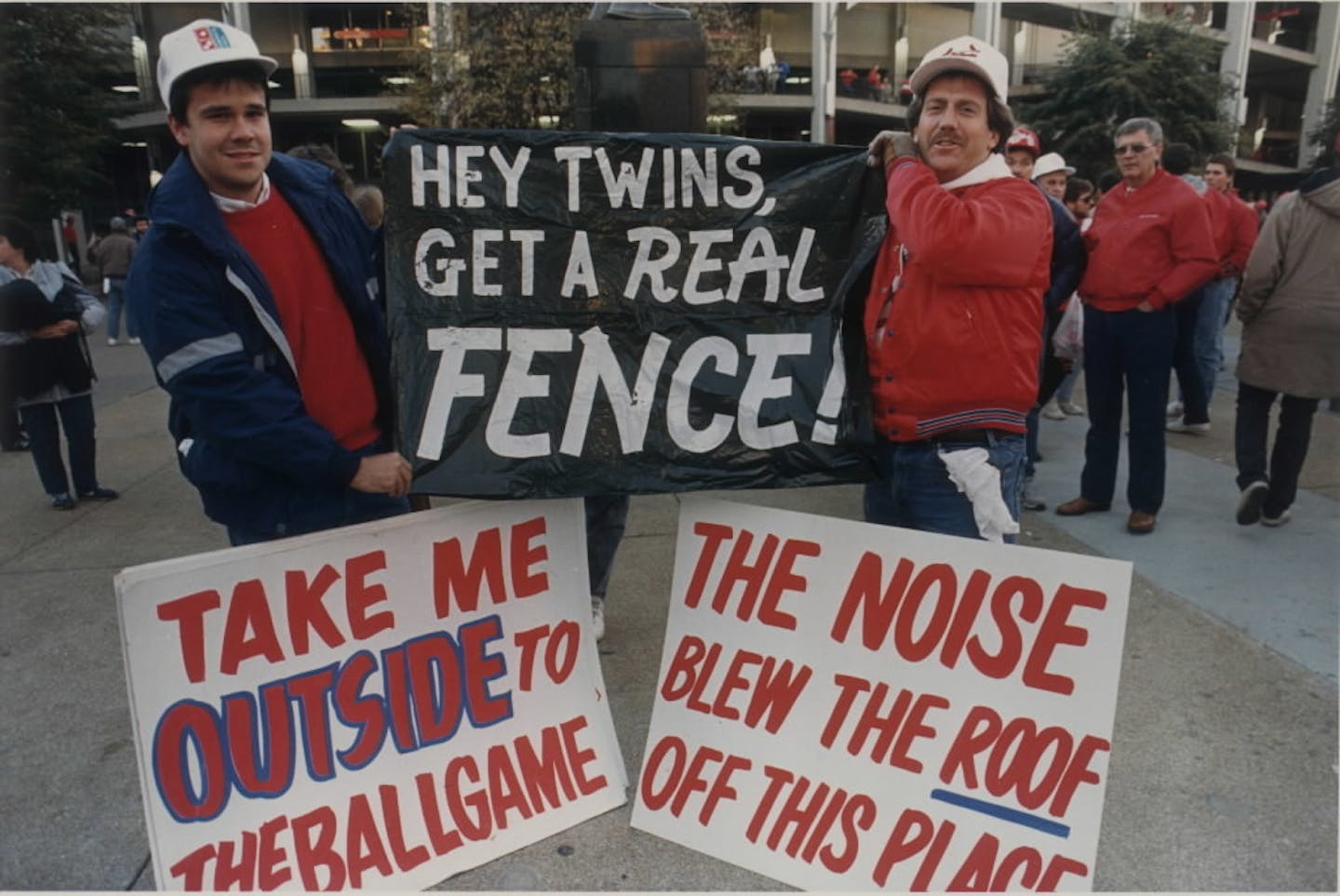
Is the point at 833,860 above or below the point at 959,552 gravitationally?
below

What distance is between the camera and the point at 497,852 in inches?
95.4

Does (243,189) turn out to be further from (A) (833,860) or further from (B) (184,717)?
(A) (833,860)

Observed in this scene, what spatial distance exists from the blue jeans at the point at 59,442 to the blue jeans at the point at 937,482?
5.03m

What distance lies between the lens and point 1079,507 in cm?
500

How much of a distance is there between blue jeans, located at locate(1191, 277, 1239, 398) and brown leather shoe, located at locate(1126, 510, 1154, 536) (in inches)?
90.1

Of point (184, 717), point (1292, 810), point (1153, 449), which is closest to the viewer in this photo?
point (184, 717)

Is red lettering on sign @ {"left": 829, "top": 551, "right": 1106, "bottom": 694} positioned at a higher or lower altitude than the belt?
lower

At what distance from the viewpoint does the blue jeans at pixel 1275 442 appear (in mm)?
4629

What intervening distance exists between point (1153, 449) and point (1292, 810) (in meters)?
2.35

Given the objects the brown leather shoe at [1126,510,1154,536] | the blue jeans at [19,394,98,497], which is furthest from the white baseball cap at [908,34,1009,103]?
the blue jeans at [19,394,98,497]

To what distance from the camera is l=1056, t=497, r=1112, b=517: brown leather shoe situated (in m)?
5.00

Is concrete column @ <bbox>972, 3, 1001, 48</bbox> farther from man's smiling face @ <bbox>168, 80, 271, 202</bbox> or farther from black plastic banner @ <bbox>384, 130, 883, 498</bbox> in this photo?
man's smiling face @ <bbox>168, 80, 271, 202</bbox>

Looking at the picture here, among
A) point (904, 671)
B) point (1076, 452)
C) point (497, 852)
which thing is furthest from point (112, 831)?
point (1076, 452)

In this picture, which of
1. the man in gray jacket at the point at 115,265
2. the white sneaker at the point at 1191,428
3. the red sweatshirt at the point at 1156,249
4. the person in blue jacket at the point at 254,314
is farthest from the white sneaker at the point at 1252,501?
the man in gray jacket at the point at 115,265
